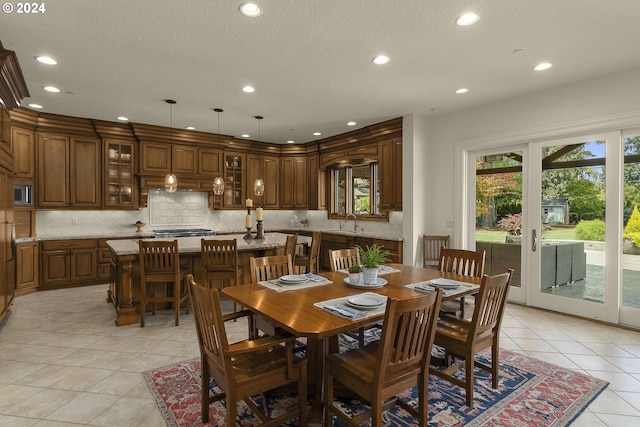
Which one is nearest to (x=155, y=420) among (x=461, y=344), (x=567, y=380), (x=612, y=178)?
(x=461, y=344)

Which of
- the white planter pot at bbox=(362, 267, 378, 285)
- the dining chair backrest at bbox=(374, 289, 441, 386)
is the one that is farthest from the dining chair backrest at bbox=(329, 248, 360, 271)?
the dining chair backrest at bbox=(374, 289, 441, 386)

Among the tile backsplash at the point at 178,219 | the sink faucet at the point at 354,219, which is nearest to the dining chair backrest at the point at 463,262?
the tile backsplash at the point at 178,219

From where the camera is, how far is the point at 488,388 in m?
2.56

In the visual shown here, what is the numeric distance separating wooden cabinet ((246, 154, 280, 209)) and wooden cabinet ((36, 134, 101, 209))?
9.18 ft

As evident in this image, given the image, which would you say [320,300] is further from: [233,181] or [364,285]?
[233,181]

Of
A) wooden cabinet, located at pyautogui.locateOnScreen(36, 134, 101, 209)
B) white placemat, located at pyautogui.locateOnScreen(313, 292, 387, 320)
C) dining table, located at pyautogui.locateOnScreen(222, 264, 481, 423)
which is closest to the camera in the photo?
dining table, located at pyautogui.locateOnScreen(222, 264, 481, 423)

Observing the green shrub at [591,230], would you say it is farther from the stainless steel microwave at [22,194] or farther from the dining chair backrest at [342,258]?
the stainless steel microwave at [22,194]

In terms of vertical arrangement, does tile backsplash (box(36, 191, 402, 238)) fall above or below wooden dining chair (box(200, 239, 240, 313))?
above

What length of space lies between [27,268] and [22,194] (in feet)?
3.64

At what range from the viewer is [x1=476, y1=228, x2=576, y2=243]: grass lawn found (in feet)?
14.1

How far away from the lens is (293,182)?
316 inches

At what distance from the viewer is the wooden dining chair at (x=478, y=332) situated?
2.27 meters

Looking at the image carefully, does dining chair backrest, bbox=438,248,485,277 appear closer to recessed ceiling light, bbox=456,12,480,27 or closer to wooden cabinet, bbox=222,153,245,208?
recessed ceiling light, bbox=456,12,480,27

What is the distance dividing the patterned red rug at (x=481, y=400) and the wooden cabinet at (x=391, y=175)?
3.32m
